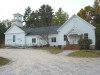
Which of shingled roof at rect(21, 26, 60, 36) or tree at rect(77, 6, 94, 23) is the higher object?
tree at rect(77, 6, 94, 23)

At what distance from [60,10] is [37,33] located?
38080 millimetres

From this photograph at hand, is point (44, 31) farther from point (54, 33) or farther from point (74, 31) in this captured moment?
point (74, 31)

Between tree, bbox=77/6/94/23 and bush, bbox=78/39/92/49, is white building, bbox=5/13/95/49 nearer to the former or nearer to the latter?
bush, bbox=78/39/92/49

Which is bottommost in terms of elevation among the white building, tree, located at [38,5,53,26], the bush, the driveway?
the driveway

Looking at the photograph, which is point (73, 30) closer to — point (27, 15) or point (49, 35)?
point (49, 35)

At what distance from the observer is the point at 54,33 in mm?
45156

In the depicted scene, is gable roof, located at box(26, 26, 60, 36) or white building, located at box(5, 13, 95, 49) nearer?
white building, located at box(5, 13, 95, 49)

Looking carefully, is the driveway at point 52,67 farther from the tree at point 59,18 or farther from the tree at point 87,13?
the tree at point 59,18

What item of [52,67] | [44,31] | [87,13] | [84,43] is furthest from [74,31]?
→ [52,67]

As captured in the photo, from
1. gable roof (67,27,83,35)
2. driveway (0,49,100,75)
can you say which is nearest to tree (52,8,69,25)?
gable roof (67,27,83,35)

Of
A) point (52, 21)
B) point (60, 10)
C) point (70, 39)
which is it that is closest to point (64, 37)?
point (70, 39)

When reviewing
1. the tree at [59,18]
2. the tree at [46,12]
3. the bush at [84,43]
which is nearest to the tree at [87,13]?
the tree at [59,18]

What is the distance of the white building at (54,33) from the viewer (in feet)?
128

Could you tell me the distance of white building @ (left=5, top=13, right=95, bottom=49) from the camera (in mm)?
38938
